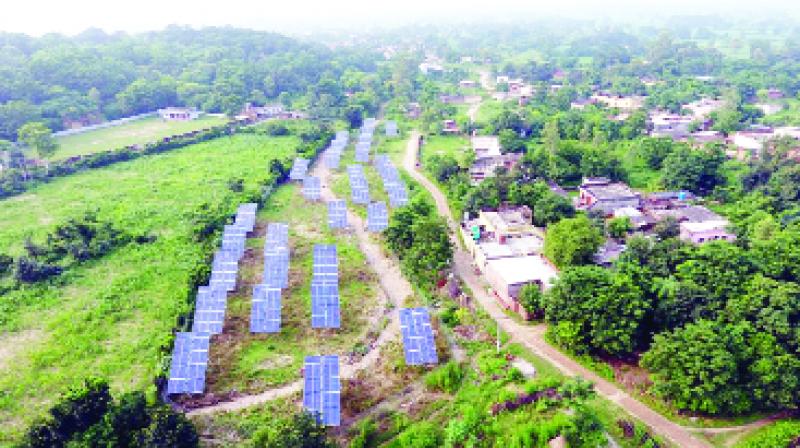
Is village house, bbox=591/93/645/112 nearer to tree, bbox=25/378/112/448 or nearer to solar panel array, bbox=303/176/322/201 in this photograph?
solar panel array, bbox=303/176/322/201

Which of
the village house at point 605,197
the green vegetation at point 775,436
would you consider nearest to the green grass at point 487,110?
the village house at point 605,197

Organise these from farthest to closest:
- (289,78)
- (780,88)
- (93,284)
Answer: (289,78), (780,88), (93,284)

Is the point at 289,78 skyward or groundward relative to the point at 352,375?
skyward

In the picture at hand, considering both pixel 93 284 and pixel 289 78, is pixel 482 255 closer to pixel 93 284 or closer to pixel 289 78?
pixel 93 284

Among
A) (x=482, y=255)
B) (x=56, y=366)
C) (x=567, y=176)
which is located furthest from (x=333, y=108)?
(x=56, y=366)

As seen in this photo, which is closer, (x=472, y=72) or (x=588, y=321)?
(x=588, y=321)

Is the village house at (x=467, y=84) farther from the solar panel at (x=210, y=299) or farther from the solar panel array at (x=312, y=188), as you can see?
the solar panel at (x=210, y=299)

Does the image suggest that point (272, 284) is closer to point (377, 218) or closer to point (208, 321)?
point (208, 321)
